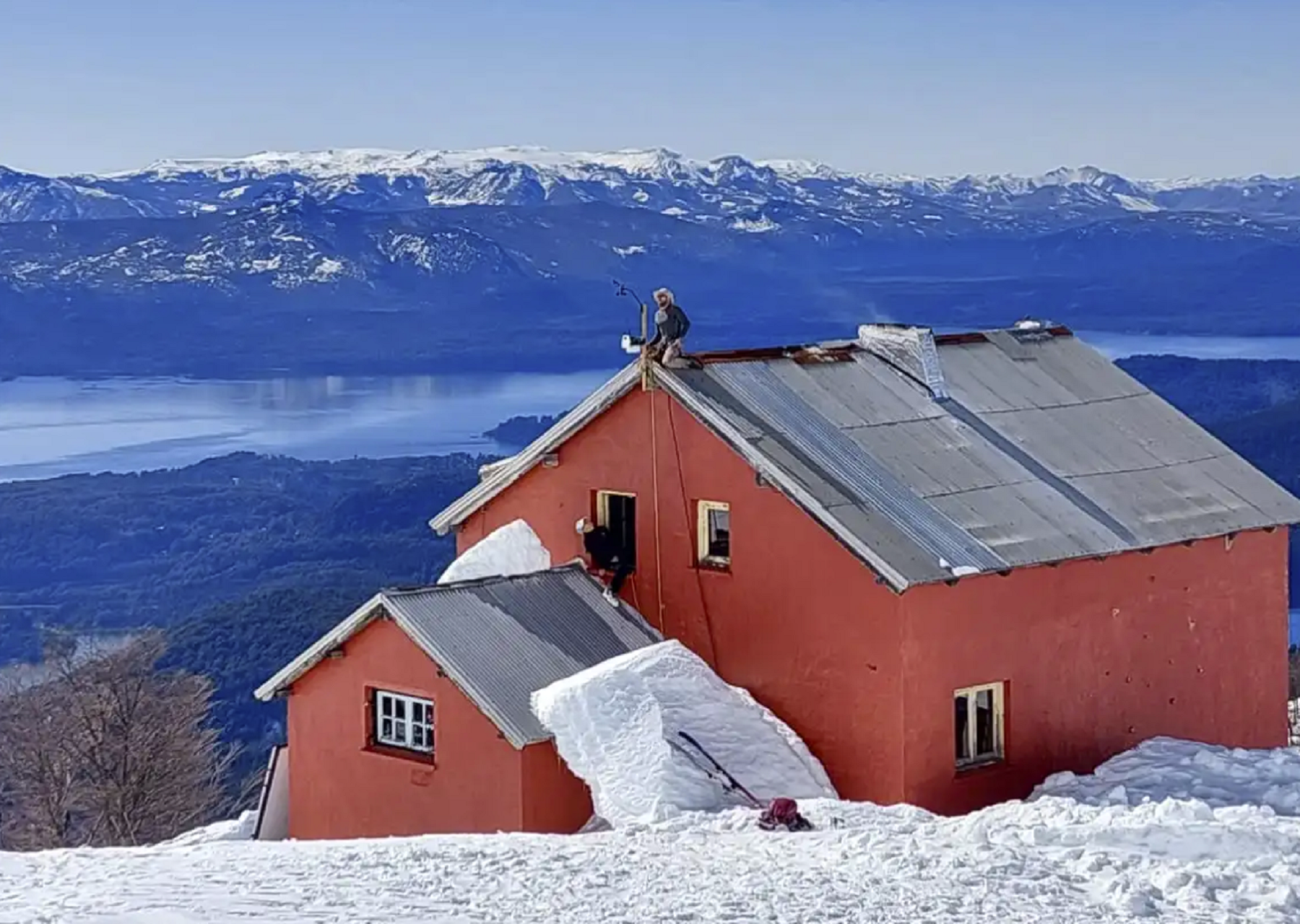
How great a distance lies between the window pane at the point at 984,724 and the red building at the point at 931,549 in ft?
0.08

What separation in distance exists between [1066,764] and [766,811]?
547cm

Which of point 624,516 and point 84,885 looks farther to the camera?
point 624,516

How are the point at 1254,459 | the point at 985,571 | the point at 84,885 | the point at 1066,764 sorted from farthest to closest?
the point at 1254,459 < the point at 1066,764 < the point at 985,571 < the point at 84,885

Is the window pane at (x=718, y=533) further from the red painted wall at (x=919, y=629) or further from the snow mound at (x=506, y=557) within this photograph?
the snow mound at (x=506, y=557)

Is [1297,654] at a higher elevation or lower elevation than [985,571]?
lower

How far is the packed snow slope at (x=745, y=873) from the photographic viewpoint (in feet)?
53.8

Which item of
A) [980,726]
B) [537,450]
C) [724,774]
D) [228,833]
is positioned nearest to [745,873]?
[724,774]

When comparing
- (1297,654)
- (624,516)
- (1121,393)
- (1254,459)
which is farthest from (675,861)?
(1254,459)

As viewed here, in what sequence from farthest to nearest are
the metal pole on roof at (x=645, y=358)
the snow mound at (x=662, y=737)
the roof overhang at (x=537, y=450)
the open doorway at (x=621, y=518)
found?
the open doorway at (x=621, y=518)
the roof overhang at (x=537, y=450)
the metal pole on roof at (x=645, y=358)
the snow mound at (x=662, y=737)

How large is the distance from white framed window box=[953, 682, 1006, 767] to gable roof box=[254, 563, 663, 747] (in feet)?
11.9

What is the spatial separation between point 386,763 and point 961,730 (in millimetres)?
6459

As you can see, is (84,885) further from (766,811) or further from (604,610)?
(604,610)

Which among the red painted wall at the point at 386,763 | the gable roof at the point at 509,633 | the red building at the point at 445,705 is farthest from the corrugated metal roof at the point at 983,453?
the red painted wall at the point at 386,763

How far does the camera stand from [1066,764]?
24.7 metres
